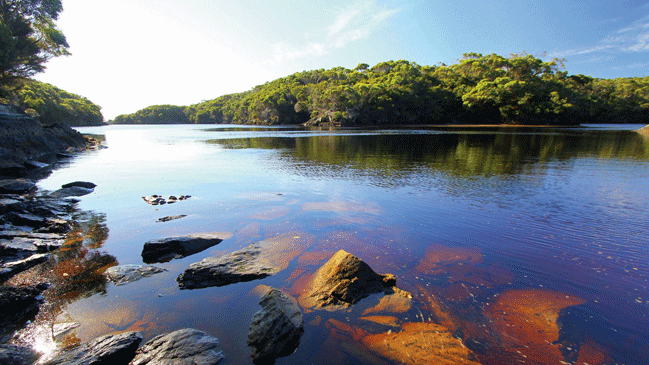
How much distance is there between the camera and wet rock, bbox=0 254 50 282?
711 cm

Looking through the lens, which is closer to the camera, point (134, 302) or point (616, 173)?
point (134, 302)

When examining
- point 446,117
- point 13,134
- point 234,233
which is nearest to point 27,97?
point 13,134

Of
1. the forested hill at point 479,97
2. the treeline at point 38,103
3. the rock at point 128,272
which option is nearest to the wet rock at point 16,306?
the rock at point 128,272

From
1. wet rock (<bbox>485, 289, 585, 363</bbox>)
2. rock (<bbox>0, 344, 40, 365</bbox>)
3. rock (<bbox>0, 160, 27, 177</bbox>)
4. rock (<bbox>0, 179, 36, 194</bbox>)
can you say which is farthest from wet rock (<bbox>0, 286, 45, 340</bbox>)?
rock (<bbox>0, 160, 27, 177</bbox>)

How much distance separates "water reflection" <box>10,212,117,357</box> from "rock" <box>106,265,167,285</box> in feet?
0.67

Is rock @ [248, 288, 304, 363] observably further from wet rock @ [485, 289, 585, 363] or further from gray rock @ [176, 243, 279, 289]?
wet rock @ [485, 289, 585, 363]

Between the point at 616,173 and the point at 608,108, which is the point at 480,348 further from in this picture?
the point at 608,108

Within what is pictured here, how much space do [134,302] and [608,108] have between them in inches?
5176

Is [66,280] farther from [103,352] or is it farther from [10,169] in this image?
[10,169]

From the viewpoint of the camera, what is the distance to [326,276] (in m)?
6.47

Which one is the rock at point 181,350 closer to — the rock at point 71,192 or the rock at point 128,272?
the rock at point 128,272

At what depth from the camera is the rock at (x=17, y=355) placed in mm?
4402

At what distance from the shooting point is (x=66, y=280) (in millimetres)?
6934

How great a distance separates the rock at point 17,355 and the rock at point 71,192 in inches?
518
